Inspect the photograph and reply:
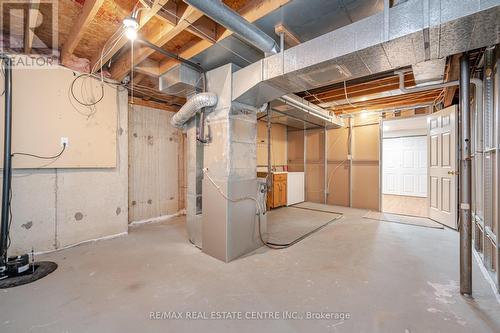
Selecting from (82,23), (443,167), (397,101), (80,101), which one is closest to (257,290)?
(82,23)

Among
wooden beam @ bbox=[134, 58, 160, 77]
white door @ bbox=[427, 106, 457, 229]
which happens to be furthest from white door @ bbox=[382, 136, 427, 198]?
wooden beam @ bbox=[134, 58, 160, 77]

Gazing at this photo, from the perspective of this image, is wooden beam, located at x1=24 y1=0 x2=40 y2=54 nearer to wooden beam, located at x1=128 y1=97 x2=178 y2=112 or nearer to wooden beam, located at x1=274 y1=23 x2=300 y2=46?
wooden beam, located at x1=128 y1=97 x2=178 y2=112

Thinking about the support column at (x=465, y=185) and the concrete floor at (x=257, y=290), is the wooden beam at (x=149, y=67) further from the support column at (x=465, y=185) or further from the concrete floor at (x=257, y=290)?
the support column at (x=465, y=185)

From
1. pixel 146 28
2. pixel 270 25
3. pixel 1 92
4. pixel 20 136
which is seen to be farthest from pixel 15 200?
pixel 270 25

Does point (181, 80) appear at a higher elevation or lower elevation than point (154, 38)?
lower

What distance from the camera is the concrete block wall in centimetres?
263

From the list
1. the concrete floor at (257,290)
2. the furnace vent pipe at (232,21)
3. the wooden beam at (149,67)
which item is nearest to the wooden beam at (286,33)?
the furnace vent pipe at (232,21)

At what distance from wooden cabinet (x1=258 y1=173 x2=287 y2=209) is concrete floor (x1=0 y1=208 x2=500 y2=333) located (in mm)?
2248

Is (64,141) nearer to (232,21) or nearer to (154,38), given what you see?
(154,38)

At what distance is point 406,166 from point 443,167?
13.7 feet

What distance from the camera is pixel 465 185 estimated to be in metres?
1.93

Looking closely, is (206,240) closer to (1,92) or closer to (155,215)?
(155,215)

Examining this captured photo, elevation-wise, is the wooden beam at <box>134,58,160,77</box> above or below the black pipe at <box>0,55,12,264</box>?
above

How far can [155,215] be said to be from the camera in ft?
14.7
